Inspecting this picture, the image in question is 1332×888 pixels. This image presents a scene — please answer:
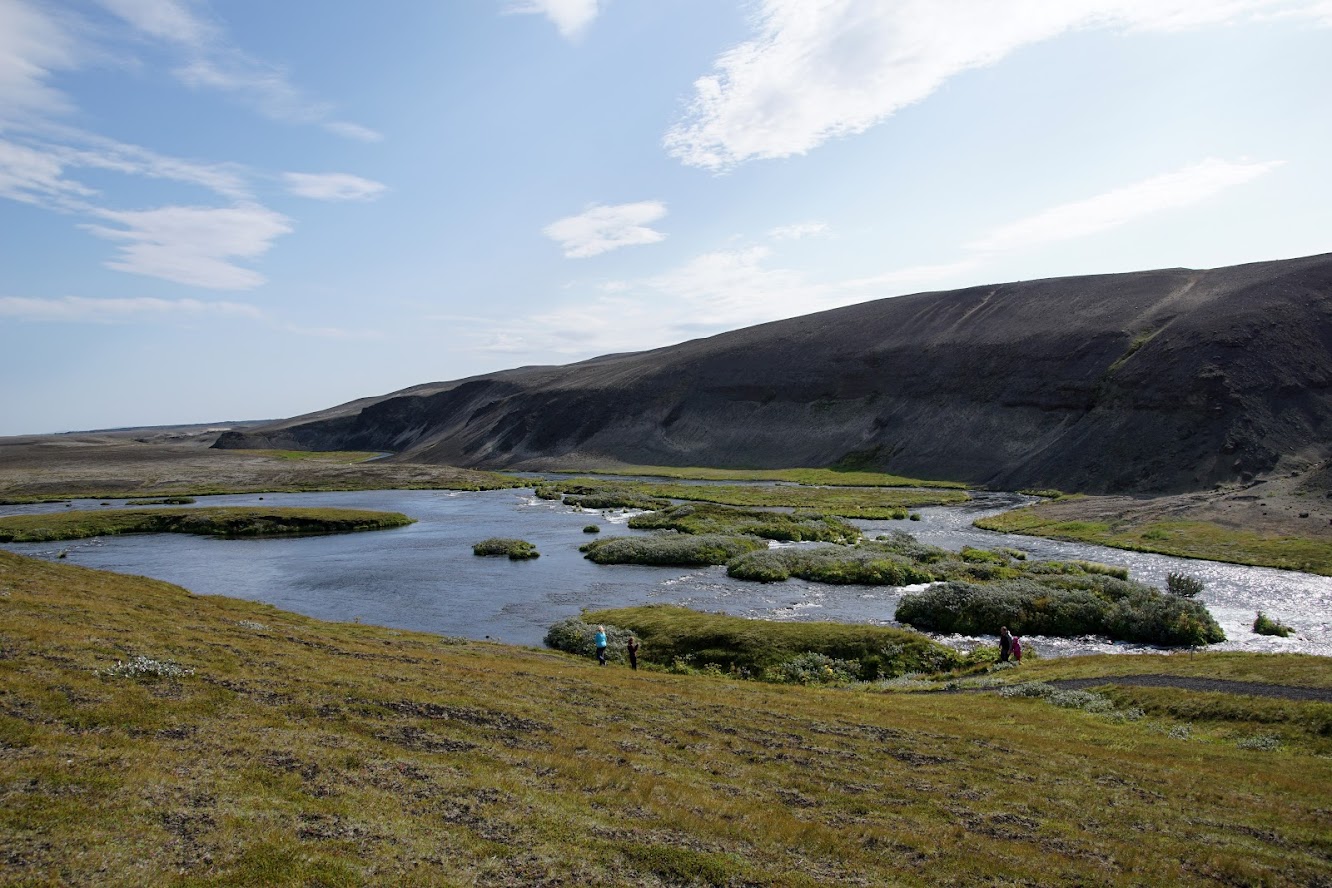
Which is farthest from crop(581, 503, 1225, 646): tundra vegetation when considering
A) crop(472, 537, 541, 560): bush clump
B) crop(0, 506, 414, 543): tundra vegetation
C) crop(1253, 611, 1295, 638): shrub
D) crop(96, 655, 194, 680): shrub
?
crop(96, 655, 194, 680): shrub

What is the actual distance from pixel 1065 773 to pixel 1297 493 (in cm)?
7977

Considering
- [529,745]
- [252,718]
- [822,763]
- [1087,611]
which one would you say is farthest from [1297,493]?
[252,718]

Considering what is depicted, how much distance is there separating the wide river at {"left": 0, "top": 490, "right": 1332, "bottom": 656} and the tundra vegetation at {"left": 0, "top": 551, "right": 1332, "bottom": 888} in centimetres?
1814

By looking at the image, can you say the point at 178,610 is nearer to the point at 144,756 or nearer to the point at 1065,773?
the point at 144,756

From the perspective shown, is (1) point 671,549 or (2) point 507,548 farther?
(2) point 507,548

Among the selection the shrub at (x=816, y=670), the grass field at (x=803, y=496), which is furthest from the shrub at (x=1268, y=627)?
the grass field at (x=803, y=496)

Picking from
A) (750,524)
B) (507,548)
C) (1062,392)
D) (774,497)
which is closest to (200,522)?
(507,548)

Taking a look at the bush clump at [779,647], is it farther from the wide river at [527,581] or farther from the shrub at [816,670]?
the wide river at [527,581]

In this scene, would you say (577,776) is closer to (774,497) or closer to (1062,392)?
(774,497)

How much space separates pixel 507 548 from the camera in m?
75.1

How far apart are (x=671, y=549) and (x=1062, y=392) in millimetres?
99480

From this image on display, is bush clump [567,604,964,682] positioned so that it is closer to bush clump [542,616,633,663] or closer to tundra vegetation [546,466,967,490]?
bush clump [542,616,633,663]

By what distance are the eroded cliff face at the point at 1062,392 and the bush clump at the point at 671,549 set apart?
2489 inches

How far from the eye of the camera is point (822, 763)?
870 inches
